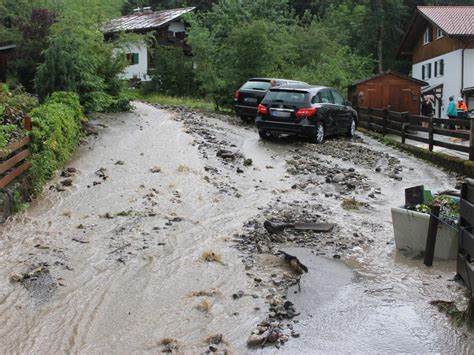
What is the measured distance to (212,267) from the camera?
6.85 meters

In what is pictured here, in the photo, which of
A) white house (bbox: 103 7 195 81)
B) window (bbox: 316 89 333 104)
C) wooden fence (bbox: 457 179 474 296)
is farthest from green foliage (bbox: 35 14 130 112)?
white house (bbox: 103 7 195 81)

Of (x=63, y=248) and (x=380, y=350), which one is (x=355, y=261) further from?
(x=63, y=248)

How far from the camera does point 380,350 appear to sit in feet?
15.9

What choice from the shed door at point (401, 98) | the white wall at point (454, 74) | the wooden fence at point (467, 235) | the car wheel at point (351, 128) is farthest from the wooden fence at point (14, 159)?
the white wall at point (454, 74)

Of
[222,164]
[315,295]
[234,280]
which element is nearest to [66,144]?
[222,164]

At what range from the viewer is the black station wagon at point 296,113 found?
16078mm

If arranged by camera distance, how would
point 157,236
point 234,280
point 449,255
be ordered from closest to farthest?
point 234,280, point 449,255, point 157,236

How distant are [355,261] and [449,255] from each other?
105 centimetres

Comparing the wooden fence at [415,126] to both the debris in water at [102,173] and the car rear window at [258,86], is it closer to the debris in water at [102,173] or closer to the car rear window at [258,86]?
the car rear window at [258,86]

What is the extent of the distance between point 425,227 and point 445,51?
36.2 meters

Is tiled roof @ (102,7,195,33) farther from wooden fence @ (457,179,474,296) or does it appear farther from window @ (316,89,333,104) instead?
wooden fence @ (457,179,474,296)

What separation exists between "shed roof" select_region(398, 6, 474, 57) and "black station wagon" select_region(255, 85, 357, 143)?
2435 cm

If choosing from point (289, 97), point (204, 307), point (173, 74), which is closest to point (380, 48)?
point (173, 74)

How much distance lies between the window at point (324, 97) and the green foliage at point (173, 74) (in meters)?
21.0
